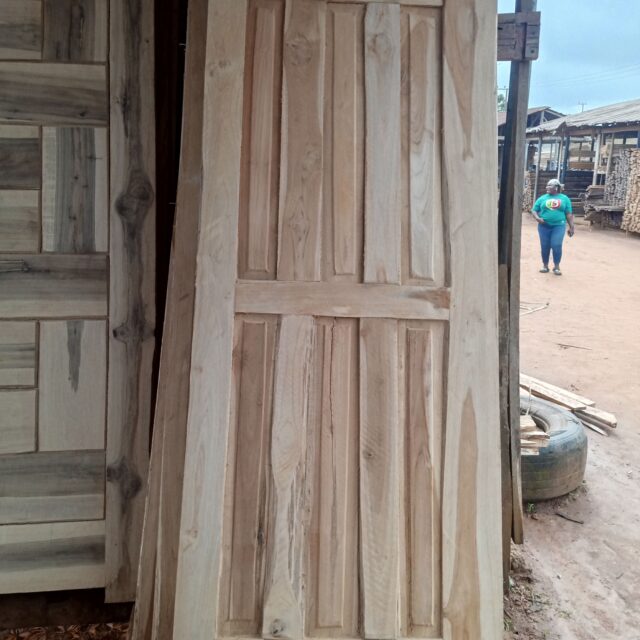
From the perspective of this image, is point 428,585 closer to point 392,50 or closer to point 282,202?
point 282,202

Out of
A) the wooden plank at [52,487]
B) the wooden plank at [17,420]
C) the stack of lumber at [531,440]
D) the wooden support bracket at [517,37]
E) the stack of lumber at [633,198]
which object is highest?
the stack of lumber at [633,198]

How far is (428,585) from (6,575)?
5.90 feet

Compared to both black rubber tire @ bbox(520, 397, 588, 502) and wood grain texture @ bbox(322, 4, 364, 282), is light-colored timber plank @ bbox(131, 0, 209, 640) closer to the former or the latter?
wood grain texture @ bbox(322, 4, 364, 282)

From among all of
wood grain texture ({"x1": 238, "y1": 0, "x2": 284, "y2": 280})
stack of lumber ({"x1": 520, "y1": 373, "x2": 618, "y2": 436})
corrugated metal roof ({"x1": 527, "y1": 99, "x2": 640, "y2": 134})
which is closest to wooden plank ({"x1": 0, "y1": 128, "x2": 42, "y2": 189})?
wood grain texture ({"x1": 238, "y1": 0, "x2": 284, "y2": 280})

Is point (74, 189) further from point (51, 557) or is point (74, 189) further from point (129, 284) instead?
point (51, 557)

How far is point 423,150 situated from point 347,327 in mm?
674

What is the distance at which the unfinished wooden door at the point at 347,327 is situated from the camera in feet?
6.88

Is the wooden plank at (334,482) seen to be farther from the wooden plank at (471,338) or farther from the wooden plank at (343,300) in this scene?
the wooden plank at (471,338)

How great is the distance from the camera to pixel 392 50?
7.07 feet

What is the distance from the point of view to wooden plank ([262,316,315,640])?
6.77 ft

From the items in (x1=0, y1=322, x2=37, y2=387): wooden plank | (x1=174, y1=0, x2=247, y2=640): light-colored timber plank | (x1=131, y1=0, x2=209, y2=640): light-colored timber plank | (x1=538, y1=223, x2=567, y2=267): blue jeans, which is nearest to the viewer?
(x1=174, y1=0, x2=247, y2=640): light-colored timber plank

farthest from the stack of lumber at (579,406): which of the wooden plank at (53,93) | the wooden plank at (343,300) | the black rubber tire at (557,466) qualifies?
the wooden plank at (53,93)

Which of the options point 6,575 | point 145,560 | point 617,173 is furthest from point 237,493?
point 617,173

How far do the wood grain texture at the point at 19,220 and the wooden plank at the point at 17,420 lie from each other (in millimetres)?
609
